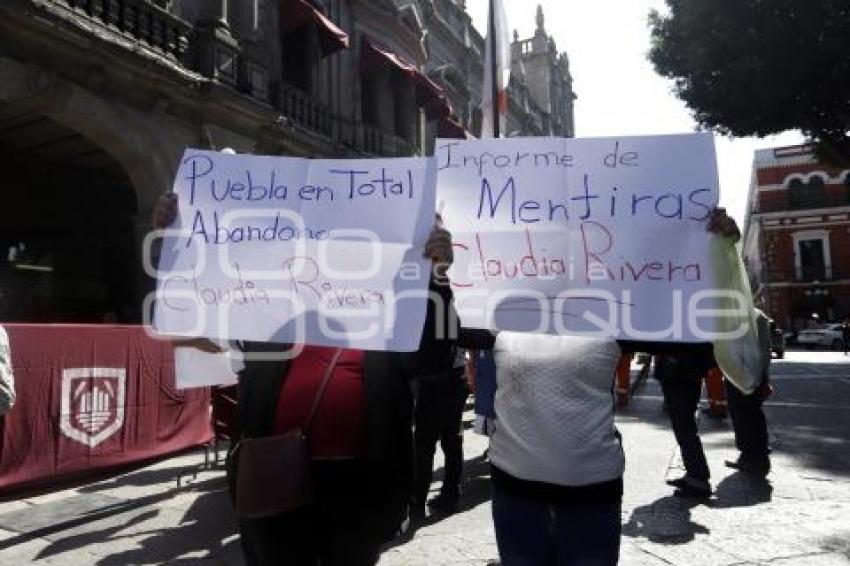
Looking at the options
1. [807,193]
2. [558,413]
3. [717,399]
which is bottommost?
[717,399]

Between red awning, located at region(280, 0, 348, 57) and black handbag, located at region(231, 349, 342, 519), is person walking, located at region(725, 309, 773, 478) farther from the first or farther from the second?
red awning, located at region(280, 0, 348, 57)

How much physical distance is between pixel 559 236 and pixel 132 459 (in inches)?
237

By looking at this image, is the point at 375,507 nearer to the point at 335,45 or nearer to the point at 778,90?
the point at 335,45

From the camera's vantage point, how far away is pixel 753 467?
5.99 meters

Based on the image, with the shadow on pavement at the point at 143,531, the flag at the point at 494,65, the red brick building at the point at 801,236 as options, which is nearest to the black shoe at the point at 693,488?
the shadow on pavement at the point at 143,531

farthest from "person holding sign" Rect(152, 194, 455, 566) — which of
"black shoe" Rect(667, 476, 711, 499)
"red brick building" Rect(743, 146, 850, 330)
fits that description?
"red brick building" Rect(743, 146, 850, 330)

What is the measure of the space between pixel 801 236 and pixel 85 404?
169 ft

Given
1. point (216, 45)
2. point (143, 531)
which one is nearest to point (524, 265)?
point (143, 531)

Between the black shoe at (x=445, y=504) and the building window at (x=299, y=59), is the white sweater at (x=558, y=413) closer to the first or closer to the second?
the black shoe at (x=445, y=504)

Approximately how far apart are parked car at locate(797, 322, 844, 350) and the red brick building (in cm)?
995

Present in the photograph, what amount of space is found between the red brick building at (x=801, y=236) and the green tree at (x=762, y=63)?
31344 mm

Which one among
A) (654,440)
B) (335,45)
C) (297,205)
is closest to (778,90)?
(335,45)

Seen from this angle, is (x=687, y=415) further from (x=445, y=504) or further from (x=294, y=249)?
(x=294, y=249)

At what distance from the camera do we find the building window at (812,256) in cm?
4794
